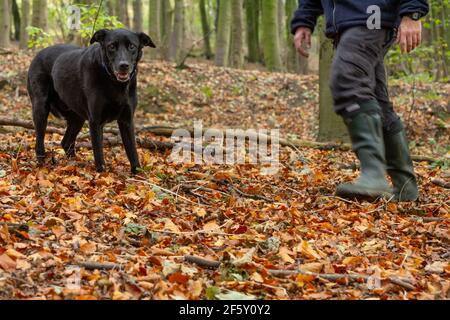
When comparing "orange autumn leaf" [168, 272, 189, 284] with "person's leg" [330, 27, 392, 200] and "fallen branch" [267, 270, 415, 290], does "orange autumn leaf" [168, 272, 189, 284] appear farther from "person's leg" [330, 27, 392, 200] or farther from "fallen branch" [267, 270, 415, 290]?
"person's leg" [330, 27, 392, 200]

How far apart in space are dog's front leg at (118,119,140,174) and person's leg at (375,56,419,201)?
2.45m

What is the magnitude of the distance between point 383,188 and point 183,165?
8.13ft

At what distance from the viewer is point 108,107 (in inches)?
220

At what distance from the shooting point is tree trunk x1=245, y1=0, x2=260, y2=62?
25562mm

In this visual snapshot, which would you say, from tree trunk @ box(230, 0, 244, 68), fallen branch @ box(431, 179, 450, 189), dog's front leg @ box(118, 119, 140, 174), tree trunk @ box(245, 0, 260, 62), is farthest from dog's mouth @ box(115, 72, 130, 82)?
tree trunk @ box(245, 0, 260, 62)

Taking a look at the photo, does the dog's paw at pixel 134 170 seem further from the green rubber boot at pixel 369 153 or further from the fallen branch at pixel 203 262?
the fallen branch at pixel 203 262

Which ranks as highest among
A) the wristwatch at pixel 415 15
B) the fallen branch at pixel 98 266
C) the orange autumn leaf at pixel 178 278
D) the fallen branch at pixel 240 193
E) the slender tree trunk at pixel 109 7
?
the slender tree trunk at pixel 109 7

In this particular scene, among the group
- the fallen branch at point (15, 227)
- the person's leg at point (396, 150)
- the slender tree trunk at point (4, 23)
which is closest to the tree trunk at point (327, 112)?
the person's leg at point (396, 150)

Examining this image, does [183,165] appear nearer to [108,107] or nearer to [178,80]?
[108,107]

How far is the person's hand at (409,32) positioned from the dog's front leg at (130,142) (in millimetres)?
2798

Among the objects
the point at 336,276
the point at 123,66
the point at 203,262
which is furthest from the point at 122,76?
the point at 336,276

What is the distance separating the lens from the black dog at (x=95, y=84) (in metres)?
5.38
